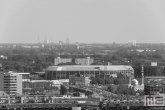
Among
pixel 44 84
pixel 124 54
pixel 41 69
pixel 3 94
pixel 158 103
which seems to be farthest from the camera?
pixel 124 54

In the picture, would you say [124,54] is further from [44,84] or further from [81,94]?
[81,94]

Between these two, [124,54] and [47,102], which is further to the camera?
[124,54]

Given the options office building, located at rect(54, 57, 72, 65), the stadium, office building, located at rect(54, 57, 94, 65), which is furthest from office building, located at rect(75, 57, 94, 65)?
the stadium

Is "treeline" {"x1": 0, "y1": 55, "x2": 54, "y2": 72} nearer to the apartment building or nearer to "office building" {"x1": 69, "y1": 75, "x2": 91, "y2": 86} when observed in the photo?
"office building" {"x1": 69, "y1": 75, "x2": 91, "y2": 86}

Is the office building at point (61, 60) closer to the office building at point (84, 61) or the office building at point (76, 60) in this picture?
the office building at point (76, 60)

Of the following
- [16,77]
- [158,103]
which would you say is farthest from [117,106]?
[16,77]

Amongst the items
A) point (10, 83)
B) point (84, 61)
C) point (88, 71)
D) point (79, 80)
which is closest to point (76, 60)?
point (84, 61)

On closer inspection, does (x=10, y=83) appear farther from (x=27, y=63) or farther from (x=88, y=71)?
(x=27, y=63)
